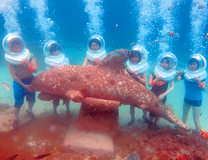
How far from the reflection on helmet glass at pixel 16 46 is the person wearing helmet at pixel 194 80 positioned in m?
6.96

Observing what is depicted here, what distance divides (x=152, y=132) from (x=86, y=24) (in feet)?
44.7

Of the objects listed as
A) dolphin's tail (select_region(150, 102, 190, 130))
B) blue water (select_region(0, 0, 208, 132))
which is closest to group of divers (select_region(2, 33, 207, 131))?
dolphin's tail (select_region(150, 102, 190, 130))

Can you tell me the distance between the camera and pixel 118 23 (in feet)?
43.0

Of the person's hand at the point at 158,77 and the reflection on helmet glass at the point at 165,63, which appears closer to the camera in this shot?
the person's hand at the point at 158,77

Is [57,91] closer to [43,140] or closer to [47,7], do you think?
[43,140]

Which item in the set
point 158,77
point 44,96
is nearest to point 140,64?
point 158,77

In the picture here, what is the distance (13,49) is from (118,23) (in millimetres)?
10939

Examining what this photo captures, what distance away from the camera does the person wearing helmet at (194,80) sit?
18.0ft

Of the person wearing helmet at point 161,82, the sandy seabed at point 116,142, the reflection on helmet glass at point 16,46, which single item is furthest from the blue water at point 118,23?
the sandy seabed at point 116,142

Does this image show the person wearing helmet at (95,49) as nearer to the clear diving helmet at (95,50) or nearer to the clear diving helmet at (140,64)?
the clear diving helmet at (95,50)

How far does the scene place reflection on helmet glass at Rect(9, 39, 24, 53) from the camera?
4.70 metres

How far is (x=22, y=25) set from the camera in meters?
14.5

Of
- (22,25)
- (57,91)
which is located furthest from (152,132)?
(22,25)

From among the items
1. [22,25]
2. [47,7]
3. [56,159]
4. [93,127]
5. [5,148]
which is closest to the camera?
[56,159]
